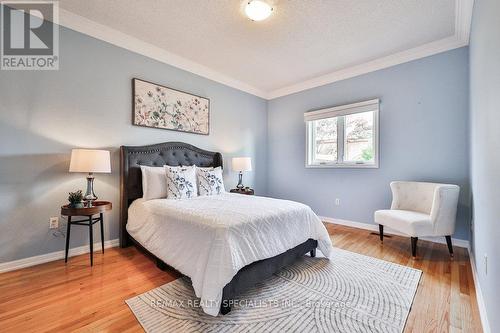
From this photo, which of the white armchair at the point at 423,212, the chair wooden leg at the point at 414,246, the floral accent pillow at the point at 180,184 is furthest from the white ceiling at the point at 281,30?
the chair wooden leg at the point at 414,246

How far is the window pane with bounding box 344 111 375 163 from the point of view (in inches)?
142

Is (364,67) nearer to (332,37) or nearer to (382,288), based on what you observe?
(332,37)

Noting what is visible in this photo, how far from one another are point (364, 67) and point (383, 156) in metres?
1.49

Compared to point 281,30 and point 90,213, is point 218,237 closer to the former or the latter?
point 90,213

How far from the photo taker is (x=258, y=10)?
225 cm

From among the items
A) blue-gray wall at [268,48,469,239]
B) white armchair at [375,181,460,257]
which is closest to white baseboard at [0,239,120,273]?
blue-gray wall at [268,48,469,239]

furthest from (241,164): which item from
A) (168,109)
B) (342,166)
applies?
(342,166)

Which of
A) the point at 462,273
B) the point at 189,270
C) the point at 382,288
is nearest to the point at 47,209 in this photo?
the point at 189,270

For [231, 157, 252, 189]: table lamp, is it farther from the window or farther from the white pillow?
the white pillow

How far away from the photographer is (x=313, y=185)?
428cm

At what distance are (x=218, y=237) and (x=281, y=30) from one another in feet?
8.33

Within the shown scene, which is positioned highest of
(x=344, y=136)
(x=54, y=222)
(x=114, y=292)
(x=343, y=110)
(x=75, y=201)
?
(x=343, y=110)

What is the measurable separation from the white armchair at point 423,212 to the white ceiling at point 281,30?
6.24 ft

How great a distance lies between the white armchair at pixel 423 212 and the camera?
246 centimetres
